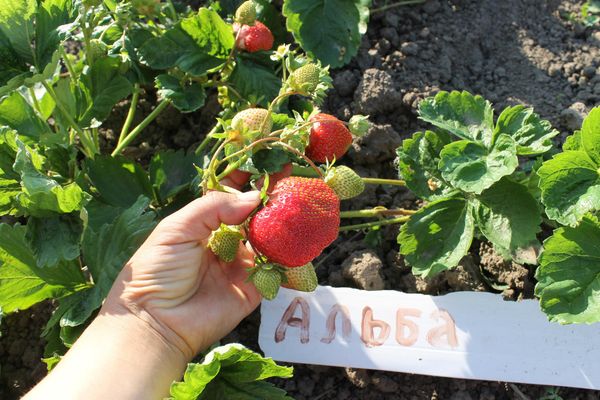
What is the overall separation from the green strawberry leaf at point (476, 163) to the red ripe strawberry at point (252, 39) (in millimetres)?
548

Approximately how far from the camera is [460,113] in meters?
1.62

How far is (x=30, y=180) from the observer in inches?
52.9

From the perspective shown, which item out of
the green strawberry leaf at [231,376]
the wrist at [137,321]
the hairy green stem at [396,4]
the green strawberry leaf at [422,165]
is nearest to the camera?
the green strawberry leaf at [231,376]

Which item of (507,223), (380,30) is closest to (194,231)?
(507,223)

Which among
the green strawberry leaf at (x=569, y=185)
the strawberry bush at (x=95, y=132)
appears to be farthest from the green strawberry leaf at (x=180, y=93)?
the green strawberry leaf at (x=569, y=185)

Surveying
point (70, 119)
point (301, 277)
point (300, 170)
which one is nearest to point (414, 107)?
point (300, 170)

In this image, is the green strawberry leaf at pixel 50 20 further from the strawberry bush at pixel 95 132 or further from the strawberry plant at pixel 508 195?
the strawberry plant at pixel 508 195

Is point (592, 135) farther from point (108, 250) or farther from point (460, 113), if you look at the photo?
point (108, 250)

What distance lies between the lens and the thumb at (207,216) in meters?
1.29

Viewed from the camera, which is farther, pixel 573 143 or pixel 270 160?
pixel 573 143

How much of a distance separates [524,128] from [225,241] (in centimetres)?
71

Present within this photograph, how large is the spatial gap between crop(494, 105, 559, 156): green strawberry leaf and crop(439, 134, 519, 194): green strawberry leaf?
0.12 ft

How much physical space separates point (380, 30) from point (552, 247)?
0.99 m

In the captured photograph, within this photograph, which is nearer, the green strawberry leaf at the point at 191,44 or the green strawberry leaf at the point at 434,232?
the green strawberry leaf at the point at 434,232
